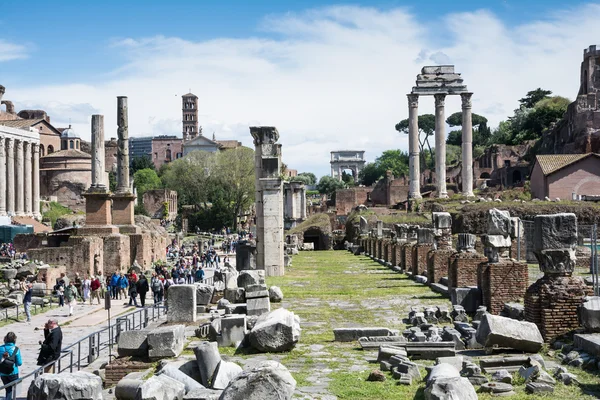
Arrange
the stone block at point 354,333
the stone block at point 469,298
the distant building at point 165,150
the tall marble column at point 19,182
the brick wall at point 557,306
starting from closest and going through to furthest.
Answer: the brick wall at point 557,306 < the stone block at point 354,333 < the stone block at point 469,298 < the tall marble column at point 19,182 < the distant building at point 165,150

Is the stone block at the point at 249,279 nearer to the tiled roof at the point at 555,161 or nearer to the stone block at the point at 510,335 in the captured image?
the stone block at the point at 510,335

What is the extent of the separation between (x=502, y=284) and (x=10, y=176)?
59026 mm

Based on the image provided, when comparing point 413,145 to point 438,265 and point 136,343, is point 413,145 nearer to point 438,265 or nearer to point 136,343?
point 438,265

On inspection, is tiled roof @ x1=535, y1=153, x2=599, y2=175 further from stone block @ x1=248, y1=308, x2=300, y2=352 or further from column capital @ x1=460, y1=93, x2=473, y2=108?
stone block @ x1=248, y1=308, x2=300, y2=352

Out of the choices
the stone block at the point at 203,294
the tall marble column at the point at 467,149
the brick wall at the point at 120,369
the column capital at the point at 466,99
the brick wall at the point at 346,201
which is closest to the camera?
the brick wall at the point at 120,369

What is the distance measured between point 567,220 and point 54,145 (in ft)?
318

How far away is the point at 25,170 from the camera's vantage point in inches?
2721

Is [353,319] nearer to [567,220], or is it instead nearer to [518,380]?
[567,220]

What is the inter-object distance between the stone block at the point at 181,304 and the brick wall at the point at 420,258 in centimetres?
1102

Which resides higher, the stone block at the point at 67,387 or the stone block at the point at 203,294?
the stone block at the point at 203,294

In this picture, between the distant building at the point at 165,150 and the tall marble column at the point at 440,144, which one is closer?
the tall marble column at the point at 440,144

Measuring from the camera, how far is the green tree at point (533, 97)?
3996 inches

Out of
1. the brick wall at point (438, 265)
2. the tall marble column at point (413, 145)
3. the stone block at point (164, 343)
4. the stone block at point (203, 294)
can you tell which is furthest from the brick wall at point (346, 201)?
the stone block at point (164, 343)

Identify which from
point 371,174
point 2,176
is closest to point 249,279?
point 2,176
